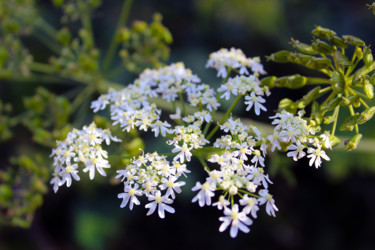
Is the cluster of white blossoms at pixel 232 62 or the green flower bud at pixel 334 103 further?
the cluster of white blossoms at pixel 232 62

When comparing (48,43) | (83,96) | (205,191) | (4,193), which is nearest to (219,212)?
(83,96)

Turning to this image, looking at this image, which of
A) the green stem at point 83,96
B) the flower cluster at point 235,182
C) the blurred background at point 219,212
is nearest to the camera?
the flower cluster at point 235,182

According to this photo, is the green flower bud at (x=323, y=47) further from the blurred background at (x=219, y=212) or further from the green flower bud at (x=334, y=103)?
the blurred background at (x=219, y=212)

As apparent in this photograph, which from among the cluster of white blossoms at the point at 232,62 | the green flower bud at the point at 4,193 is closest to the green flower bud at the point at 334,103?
the cluster of white blossoms at the point at 232,62

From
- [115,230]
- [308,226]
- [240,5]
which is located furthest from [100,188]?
[240,5]

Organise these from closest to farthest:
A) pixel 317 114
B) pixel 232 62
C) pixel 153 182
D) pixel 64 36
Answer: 1. pixel 153 182
2. pixel 317 114
3. pixel 232 62
4. pixel 64 36

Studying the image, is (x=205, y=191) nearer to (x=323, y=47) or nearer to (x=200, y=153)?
(x=200, y=153)

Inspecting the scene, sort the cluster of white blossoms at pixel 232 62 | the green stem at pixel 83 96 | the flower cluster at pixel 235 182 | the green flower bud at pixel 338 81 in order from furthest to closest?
the green stem at pixel 83 96
the cluster of white blossoms at pixel 232 62
the green flower bud at pixel 338 81
the flower cluster at pixel 235 182
